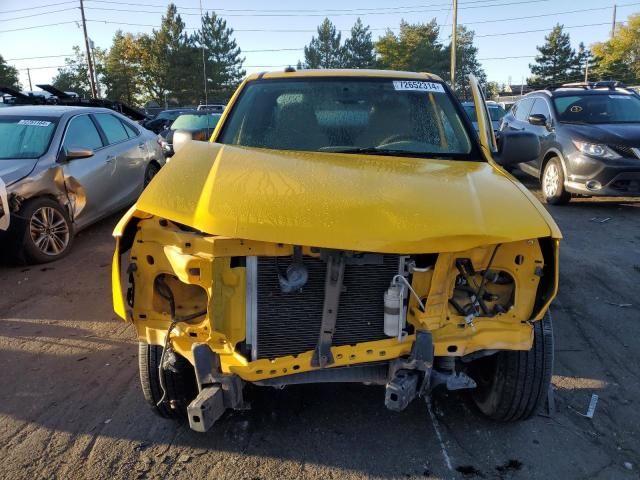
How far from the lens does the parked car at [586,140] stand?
754 centimetres

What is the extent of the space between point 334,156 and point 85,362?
2.23 metres

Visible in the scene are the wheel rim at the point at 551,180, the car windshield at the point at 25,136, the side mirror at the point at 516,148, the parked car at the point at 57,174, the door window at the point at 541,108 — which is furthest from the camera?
the door window at the point at 541,108

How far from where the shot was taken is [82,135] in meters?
6.40

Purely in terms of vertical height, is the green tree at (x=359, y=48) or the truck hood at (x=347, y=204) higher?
the green tree at (x=359, y=48)

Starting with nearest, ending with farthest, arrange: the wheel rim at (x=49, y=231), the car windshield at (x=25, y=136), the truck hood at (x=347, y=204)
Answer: the truck hood at (x=347, y=204)
the wheel rim at (x=49, y=231)
the car windshield at (x=25, y=136)

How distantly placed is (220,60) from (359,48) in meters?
18.9

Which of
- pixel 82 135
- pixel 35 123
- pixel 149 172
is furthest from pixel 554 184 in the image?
pixel 35 123

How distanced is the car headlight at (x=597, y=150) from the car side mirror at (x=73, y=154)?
682cm

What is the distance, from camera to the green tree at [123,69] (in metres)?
53.9

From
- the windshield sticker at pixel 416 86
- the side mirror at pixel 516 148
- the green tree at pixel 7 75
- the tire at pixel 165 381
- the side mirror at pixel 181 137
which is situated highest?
the green tree at pixel 7 75

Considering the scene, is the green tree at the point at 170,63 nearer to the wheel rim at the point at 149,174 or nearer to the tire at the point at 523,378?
the wheel rim at the point at 149,174

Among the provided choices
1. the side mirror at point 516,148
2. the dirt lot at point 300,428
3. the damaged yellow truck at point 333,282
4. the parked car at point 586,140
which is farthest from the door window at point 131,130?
the side mirror at point 516,148

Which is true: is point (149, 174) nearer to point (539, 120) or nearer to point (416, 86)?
point (416, 86)

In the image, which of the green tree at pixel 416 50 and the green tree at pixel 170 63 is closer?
the green tree at pixel 170 63
